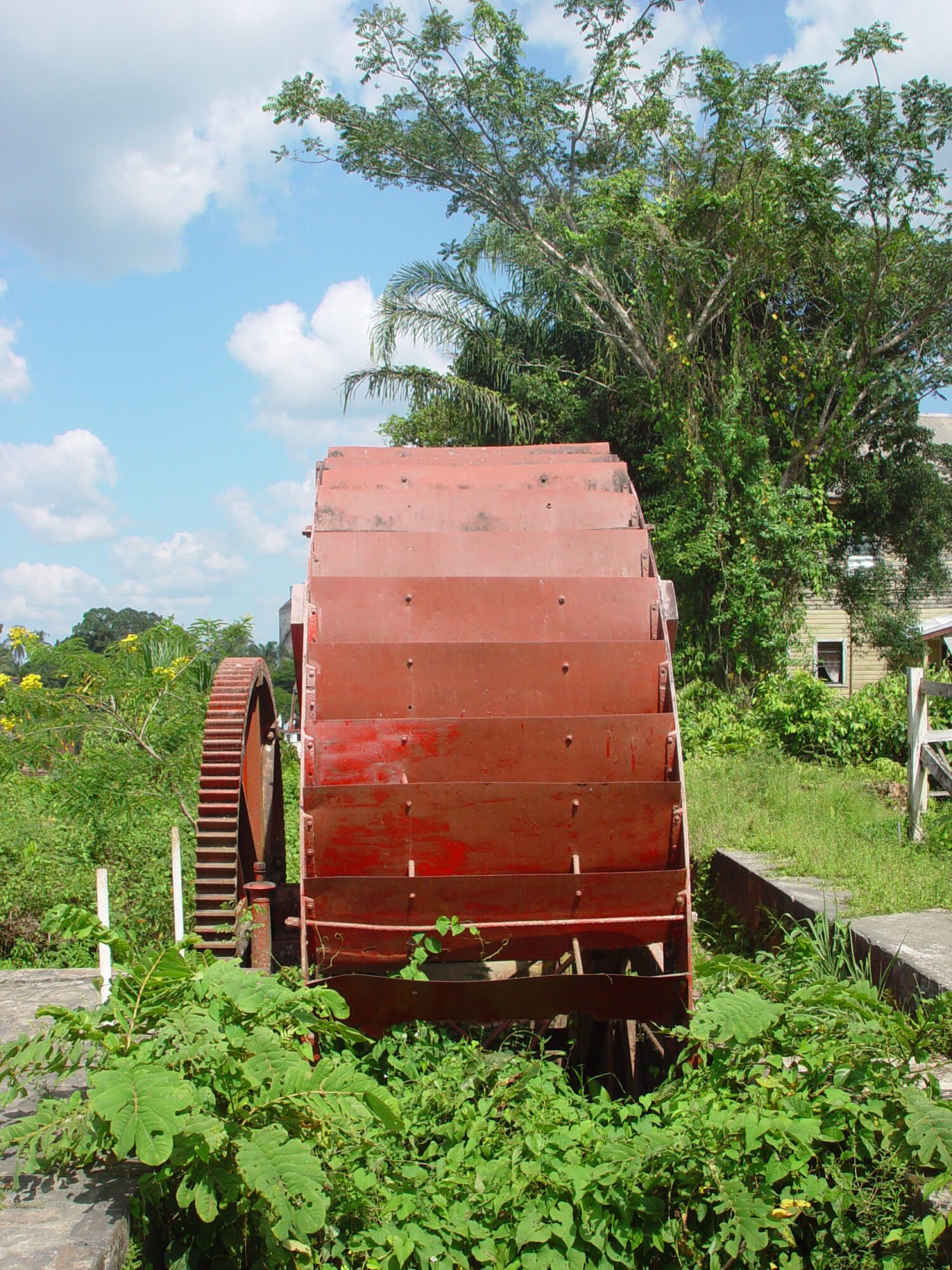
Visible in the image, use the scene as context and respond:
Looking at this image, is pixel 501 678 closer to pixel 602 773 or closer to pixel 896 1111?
pixel 602 773

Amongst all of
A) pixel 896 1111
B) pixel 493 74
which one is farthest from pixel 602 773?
pixel 493 74

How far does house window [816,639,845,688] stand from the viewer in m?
23.6

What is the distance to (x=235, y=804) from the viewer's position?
4.16 metres

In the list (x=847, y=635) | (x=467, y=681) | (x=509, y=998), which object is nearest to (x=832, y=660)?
(x=847, y=635)

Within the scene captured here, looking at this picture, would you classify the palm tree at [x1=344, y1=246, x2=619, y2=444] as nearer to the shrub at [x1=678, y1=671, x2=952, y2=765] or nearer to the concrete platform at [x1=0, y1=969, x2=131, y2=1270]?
the shrub at [x1=678, y1=671, x2=952, y2=765]

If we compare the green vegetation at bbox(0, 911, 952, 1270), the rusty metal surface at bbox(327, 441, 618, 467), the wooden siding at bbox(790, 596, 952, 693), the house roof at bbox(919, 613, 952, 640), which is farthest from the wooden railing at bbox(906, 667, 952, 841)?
the wooden siding at bbox(790, 596, 952, 693)

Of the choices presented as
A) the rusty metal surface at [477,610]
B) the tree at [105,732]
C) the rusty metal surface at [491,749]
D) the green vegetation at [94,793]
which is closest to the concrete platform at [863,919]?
the rusty metal surface at [491,749]

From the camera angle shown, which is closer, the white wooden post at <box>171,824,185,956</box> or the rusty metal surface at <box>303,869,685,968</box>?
the white wooden post at <box>171,824,185,956</box>

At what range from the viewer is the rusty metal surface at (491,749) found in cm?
402

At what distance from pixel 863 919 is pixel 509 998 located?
2.20m

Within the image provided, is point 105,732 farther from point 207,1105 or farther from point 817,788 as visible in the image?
point 817,788

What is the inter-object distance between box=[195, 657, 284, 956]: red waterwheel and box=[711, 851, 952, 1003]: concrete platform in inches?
99.2

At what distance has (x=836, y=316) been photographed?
15.0m

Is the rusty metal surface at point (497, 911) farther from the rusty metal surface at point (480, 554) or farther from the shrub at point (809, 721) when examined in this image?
the shrub at point (809, 721)
